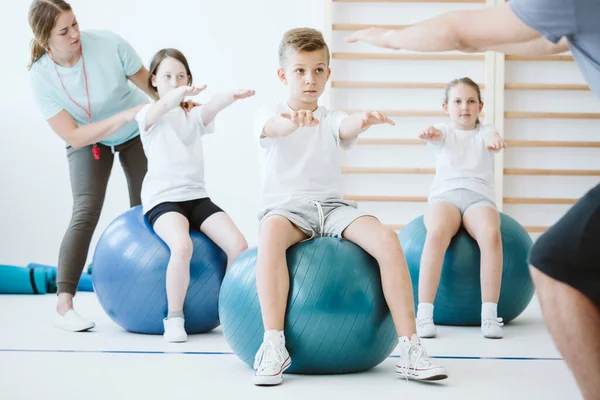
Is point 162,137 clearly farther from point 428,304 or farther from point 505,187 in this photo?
point 505,187

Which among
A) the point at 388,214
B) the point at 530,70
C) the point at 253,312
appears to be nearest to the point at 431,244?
the point at 253,312

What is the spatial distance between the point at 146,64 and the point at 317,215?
3.13 metres

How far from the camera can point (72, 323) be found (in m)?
3.00

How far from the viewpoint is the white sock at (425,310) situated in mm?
2846

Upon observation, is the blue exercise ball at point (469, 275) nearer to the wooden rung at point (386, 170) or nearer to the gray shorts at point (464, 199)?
the gray shorts at point (464, 199)

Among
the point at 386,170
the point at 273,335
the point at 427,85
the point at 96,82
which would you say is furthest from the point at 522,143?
the point at 273,335

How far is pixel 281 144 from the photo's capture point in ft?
7.83

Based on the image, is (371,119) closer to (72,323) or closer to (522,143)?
(72,323)

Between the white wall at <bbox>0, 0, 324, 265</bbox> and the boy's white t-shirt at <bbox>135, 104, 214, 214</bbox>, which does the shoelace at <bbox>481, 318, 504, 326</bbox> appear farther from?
the white wall at <bbox>0, 0, 324, 265</bbox>

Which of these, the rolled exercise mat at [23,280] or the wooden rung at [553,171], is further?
the wooden rung at [553,171]

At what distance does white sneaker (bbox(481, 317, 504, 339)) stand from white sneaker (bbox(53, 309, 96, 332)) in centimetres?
149

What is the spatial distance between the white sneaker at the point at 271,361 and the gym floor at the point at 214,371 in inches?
1.0

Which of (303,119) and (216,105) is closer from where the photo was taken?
(303,119)

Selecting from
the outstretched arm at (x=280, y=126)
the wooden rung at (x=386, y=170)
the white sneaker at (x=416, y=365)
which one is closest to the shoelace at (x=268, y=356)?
the white sneaker at (x=416, y=365)
